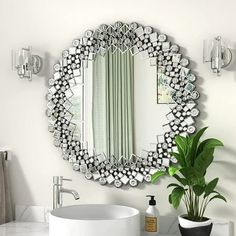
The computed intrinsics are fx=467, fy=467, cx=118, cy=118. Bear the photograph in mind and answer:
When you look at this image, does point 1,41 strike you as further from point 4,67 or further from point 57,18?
point 57,18

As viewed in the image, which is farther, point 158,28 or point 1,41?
point 1,41

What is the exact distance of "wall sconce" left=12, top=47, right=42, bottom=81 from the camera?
8.46ft

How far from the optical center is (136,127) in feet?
7.91

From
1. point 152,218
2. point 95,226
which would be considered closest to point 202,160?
point 152,218

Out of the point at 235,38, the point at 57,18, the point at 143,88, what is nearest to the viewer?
the point at 235,38

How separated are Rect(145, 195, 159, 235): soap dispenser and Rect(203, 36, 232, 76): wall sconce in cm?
71

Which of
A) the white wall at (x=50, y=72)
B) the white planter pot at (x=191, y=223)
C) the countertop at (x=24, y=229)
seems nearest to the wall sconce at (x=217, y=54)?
the white wall at (x=50, y=72)

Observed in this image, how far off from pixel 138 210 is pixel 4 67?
1.15 meters

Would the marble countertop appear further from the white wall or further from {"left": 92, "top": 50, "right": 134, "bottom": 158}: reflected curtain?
{"left": 92, "top": 50, "right": 134, "bottom": 158}: reflected curtain

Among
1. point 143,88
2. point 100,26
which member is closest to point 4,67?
point 100,26

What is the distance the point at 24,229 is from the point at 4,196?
0.84 feet

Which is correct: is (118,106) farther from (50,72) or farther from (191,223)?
(191,223)

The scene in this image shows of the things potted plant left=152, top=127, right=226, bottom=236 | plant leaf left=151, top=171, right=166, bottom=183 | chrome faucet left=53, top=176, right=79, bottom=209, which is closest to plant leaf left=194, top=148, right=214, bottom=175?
potted plant left=152, top=127, right=226, bottom=236

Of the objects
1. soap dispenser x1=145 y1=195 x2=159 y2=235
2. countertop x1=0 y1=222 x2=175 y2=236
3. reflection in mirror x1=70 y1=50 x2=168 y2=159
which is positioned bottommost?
countertop x1=0 y1=222 x2=175 y2=236
